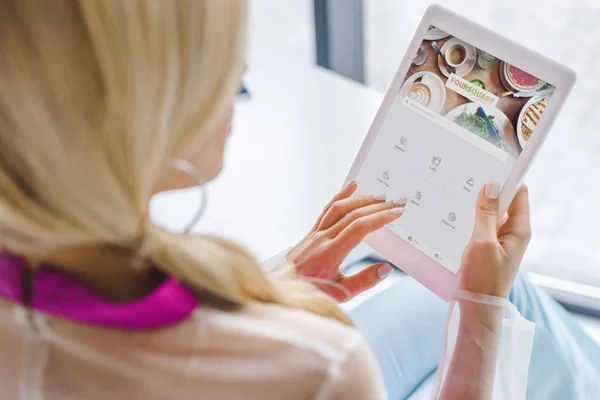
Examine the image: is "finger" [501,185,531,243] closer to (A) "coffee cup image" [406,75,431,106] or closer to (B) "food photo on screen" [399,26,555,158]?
(B) "food photo on screen" [399,26,555,158]

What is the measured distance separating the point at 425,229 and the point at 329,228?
4.3 inches

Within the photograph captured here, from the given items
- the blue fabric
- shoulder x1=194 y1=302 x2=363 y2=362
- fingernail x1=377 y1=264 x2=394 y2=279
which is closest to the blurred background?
the blue fabric

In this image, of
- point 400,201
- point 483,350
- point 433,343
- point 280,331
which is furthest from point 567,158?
point 280,331

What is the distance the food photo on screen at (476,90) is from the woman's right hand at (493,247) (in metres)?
0.06

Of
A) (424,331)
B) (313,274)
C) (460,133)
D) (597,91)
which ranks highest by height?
(597,91)

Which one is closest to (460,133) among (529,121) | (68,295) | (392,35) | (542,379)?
(529,121)

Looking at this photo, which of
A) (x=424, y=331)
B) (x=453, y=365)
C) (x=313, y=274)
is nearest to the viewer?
(x=453, y=365)

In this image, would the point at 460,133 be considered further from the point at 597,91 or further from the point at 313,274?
the point at 597,91

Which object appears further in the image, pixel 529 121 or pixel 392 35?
pixel 392 35

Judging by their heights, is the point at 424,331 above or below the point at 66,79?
below

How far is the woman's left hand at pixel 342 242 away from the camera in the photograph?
76 centimetres

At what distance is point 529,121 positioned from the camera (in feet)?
2.27

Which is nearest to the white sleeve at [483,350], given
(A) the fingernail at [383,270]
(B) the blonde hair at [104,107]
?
(A) the fingernail at [383,270]

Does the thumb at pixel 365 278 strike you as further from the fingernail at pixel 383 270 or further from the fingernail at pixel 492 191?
the fingernail at pixel 492 191
